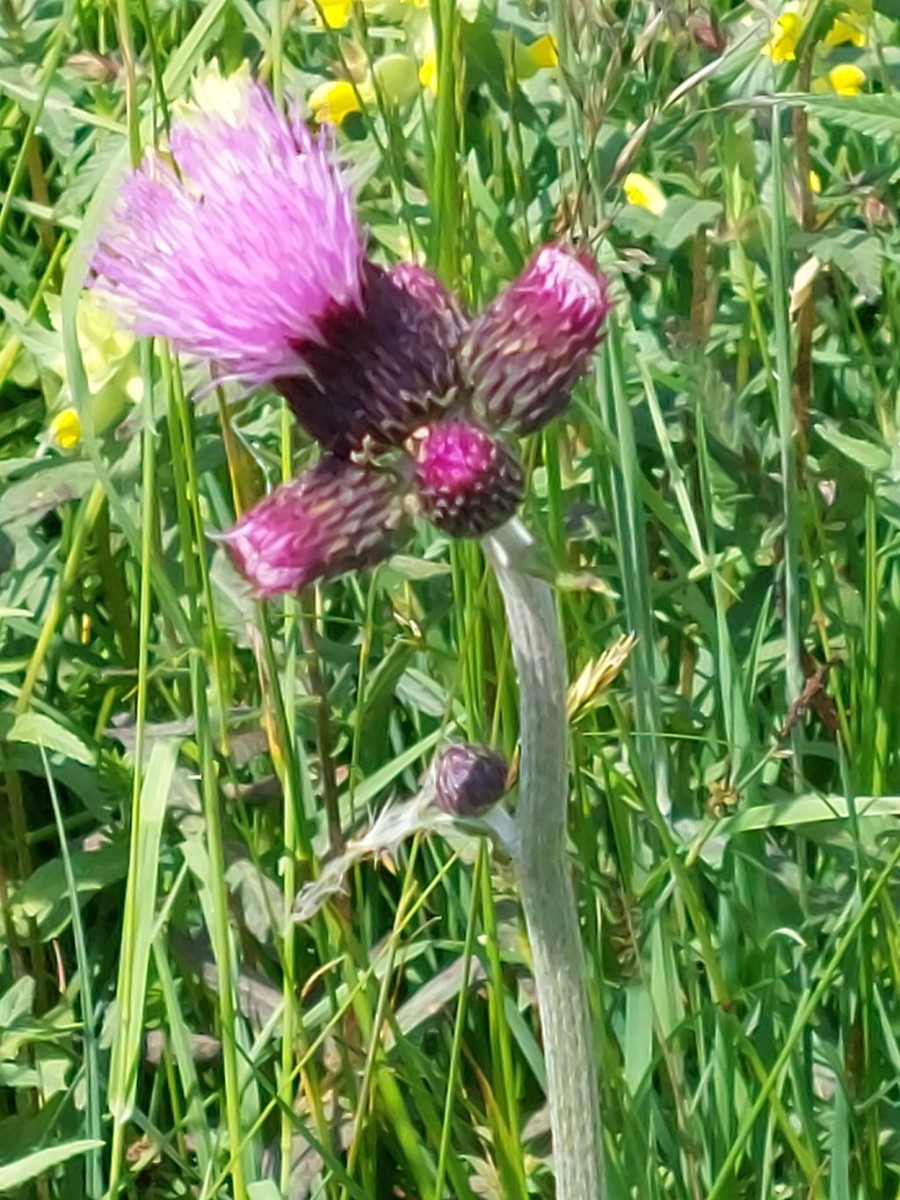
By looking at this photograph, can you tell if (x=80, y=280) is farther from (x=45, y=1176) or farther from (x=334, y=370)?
(x=45, y=1176)

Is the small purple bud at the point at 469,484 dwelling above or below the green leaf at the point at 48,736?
above

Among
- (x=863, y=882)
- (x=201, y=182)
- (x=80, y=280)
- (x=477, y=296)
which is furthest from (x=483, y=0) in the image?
(x=863, y=882)

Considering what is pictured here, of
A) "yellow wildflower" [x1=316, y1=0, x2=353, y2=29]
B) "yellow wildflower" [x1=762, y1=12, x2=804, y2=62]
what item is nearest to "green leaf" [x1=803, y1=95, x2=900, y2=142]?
"yellow wildflower" [x1=762, y1=12, x2=804, y2=62]

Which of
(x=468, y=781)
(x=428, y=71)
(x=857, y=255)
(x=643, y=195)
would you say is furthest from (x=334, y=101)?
(x=468, y=781)

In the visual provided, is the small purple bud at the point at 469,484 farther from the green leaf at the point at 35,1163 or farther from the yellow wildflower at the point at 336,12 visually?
the yellow wildflower at the point at 336,12

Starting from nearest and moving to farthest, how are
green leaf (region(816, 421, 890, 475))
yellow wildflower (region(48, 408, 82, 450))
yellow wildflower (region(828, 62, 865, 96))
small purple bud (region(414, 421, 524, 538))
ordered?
1. small purple bud (region(414, 421, 524, 538))
2. green leaf (region(816, 421, 890, 475))
3. yellow wildflower (region(48, 408, 82, 450))
4. yellow wildflower (region(828, 62, 865, 96))

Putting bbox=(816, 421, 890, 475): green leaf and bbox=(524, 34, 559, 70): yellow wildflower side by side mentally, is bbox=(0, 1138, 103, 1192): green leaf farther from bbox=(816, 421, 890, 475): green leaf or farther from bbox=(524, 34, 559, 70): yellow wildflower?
bbox=(524, 34, 559, 70): yellow wildflower

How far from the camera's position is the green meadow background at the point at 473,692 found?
1105 mm

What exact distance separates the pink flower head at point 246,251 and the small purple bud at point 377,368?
0.03 feet

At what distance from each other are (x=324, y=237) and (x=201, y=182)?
0.22ft

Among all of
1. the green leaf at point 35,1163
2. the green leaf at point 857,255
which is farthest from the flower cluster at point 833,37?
the green leaf at point 35,1163

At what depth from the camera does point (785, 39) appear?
4.48 feet

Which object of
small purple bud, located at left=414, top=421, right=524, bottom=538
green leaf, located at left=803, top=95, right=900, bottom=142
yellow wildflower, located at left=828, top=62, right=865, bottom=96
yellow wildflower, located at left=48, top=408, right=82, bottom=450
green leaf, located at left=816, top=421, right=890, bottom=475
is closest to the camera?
small purple bud, located at left=414, top=421, right=524, bottom=538

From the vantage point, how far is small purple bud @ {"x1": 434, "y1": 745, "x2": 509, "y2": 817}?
2.54 feet
